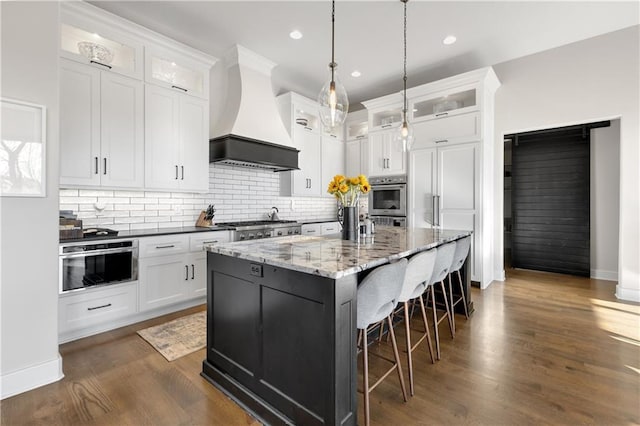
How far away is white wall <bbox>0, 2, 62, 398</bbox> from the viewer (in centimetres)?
190

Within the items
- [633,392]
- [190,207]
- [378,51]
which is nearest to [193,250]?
[190,207]

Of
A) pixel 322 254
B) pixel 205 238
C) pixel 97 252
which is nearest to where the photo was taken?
pixel 322 254

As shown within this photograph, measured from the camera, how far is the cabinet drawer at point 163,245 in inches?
119

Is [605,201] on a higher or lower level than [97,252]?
higher

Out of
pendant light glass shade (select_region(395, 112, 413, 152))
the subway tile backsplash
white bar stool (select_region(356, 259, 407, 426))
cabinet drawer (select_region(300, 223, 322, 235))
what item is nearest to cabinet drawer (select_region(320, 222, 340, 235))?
cabinet drawer (select_region(300, 223, 322, 235))

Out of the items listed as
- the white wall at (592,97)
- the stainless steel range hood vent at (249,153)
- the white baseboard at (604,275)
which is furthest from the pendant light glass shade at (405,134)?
the white baseboard at (604,275)

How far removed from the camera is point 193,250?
3.42 meters

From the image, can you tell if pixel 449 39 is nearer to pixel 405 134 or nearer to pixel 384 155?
pixel 405 134

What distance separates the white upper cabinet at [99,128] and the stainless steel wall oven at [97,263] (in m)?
0.69

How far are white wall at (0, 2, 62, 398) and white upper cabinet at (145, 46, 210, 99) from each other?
136 centimetres

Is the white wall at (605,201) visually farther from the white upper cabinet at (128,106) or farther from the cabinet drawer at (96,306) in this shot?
the cabinet drawer at (96,306)

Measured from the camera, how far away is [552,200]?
17.3ft

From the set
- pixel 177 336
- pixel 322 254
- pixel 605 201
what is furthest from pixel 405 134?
pixel 605 201

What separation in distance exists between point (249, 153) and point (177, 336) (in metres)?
2.35
